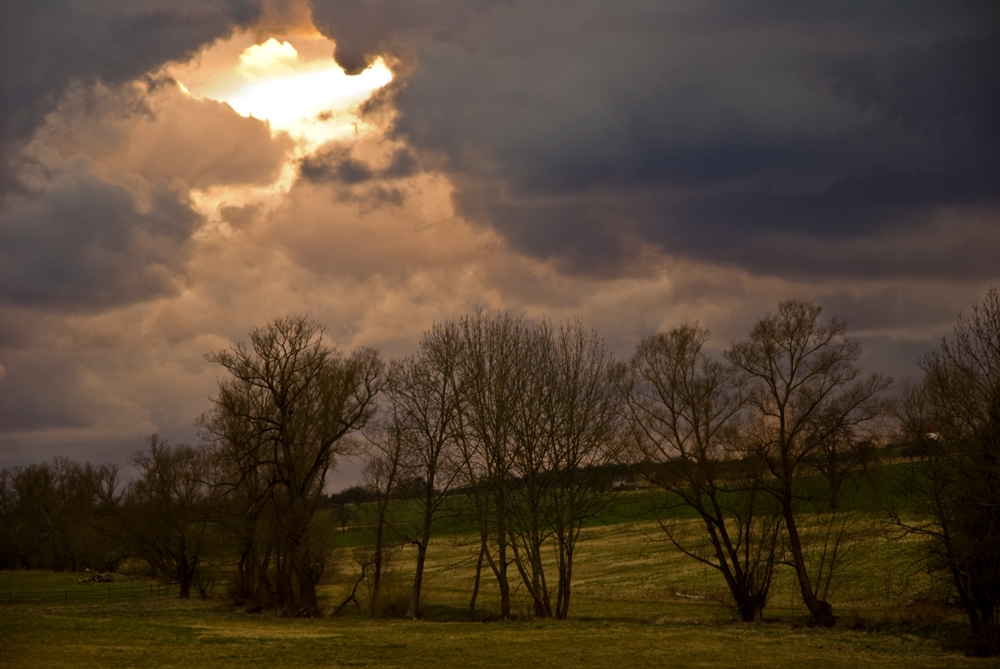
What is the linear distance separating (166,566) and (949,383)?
220ft

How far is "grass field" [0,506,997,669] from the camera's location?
1008 inches

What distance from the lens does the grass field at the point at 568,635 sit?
25.6 meters

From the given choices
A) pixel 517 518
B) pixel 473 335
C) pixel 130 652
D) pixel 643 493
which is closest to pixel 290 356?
pixel 473 335

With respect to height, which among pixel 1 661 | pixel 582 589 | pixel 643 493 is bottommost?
pixel 582 589

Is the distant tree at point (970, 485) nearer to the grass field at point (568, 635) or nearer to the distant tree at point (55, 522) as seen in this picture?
the grass field at point (568, 635)

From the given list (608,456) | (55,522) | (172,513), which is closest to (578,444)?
(608,456)

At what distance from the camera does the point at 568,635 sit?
1299 inches

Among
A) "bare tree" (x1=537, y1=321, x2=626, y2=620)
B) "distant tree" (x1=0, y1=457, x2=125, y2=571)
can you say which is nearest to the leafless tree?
"bare tree" (x1=537, y1=321, x2=626, y2=620)

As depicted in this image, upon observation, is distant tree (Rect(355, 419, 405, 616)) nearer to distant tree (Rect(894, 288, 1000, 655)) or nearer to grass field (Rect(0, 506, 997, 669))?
grass field (Rect(0, 506, 997, 669))

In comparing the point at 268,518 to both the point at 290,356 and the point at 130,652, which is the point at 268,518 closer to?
the point at 290,356

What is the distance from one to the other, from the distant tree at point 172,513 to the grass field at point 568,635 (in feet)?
29.9

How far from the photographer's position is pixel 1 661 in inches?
872

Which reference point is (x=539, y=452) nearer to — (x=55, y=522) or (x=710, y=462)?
(x=710, y=462)

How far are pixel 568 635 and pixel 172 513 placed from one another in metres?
48.1
